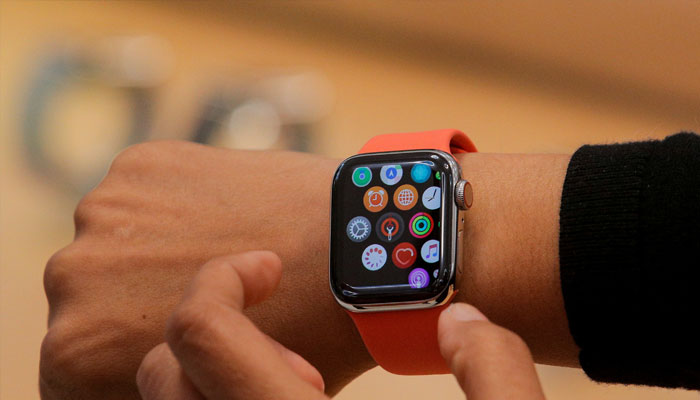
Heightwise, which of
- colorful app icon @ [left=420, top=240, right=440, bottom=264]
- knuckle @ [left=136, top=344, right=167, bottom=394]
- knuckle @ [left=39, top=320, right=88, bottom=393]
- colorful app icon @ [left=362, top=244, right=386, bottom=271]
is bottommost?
knuckle @ [left=39, top=320, right=88, bottom=393]

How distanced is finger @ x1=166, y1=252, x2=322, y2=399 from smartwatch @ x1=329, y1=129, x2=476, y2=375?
16cm

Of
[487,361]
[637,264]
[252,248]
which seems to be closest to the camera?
[487,361]

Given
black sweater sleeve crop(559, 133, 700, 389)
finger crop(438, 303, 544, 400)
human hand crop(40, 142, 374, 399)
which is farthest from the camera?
human hand crop(40, 142, 374, 399)

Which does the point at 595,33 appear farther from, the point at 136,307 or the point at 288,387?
the point at 288,387

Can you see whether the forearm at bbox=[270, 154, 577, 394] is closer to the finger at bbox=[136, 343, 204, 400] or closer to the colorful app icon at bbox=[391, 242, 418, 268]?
A: the colorful app icon at bbox=[391, 242, 418, 268]

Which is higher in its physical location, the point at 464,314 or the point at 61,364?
the point at 464,314

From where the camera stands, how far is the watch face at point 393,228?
54 cm

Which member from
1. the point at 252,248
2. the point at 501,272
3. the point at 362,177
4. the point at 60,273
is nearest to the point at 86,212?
the point at 60,273

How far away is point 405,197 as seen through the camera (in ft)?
1.85

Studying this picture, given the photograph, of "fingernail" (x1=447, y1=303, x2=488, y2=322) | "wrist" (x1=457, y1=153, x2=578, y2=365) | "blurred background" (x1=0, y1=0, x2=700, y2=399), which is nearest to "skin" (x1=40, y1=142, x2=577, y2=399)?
"wrist" (x1=457, y1=153, x2=578, y2=365)

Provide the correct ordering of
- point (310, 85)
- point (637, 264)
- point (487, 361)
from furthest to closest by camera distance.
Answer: point (310, 85), point (637, 264), point (487, 361)

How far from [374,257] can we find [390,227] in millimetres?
27

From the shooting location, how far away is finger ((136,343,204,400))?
41 centimetres

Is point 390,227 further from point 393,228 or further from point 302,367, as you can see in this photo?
point 302,367
